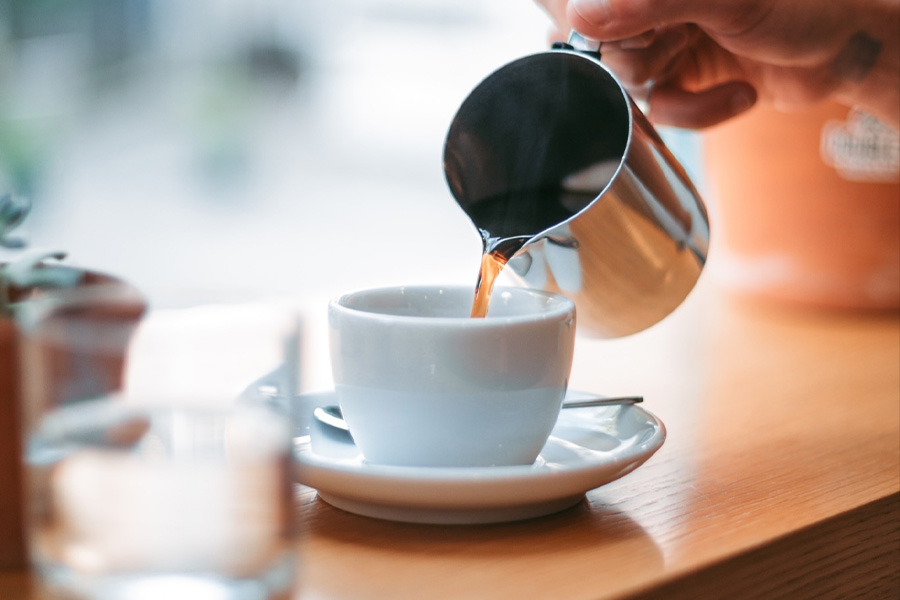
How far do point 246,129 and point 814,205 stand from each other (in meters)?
4.92

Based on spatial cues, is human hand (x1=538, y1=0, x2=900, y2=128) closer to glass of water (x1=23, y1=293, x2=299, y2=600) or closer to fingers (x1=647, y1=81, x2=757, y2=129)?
fingers (x1=647, y1=81, x2=757, y2=129)

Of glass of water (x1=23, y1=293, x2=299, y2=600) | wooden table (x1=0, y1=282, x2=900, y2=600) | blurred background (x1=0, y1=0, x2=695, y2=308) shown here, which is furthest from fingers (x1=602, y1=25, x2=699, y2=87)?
blurred background (x1=0, y1=0, x2=695, y2=308)

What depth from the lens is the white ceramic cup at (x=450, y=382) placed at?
1.48ft

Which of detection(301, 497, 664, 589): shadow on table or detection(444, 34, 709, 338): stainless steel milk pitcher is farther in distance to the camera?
detection(444, 34, 709, 338): stainless steel milk pitcher

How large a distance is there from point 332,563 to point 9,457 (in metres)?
0.13

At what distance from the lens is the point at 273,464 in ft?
1.07

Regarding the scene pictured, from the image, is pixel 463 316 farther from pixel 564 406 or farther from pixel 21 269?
pixel 21 269

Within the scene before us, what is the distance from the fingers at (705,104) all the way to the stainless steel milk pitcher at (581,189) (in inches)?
11.3

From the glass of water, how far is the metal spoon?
225 mm

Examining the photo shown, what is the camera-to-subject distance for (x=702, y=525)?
0.47 meters

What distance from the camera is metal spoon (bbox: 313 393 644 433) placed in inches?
21.9

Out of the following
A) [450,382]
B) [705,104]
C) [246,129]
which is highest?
[705,104]

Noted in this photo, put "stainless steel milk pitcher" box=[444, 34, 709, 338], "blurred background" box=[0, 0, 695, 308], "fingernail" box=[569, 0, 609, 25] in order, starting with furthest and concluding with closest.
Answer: "blurred background" box=[0, 0, 695, 308] → "fingernail" box=[569, 0, 609, 25] → "stainless steel milk pitcher" box=[444, 34, 709, 338]

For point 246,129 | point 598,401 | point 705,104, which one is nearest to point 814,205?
point 705,104
